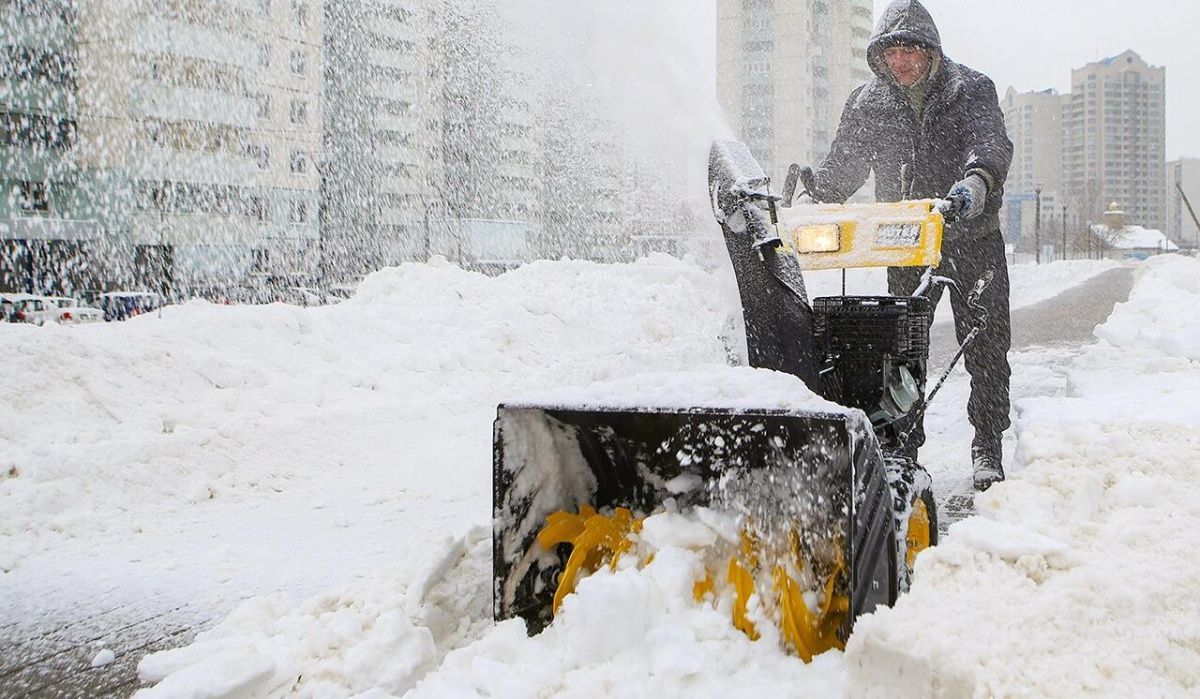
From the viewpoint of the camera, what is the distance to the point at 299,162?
39.4 metres

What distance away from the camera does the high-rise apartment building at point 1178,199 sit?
10034cm

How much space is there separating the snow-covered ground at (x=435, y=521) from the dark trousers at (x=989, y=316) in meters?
0.18

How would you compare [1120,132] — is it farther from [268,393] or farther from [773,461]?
[773,461]

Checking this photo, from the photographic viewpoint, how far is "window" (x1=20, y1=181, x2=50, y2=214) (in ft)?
105

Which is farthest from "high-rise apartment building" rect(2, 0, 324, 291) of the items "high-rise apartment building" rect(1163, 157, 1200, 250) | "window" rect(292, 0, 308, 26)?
"high-rise apartment building" rect(1163, 157, 1200, 250)

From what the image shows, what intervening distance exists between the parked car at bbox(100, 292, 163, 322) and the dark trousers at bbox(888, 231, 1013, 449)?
22789 mm

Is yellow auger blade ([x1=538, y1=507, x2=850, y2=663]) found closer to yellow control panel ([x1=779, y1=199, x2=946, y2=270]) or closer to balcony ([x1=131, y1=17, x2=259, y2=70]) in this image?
yellow control panel ([x1=779, y1=199, x2=946, y2=270])

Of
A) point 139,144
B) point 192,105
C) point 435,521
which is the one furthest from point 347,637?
point 192,105

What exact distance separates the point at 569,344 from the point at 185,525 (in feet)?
20.8

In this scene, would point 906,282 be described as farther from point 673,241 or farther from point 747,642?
point 673,241

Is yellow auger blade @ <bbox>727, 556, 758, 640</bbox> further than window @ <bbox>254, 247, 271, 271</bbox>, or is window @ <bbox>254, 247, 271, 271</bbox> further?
window @ <bbox>254, 247, 271, 271</bbox>

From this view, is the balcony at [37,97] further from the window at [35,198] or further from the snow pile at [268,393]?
the snow pile at [268,393]

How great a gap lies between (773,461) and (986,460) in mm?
2811

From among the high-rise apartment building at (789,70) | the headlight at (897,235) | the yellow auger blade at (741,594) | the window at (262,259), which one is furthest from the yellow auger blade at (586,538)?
the high-rise apartment building at (789,70)
